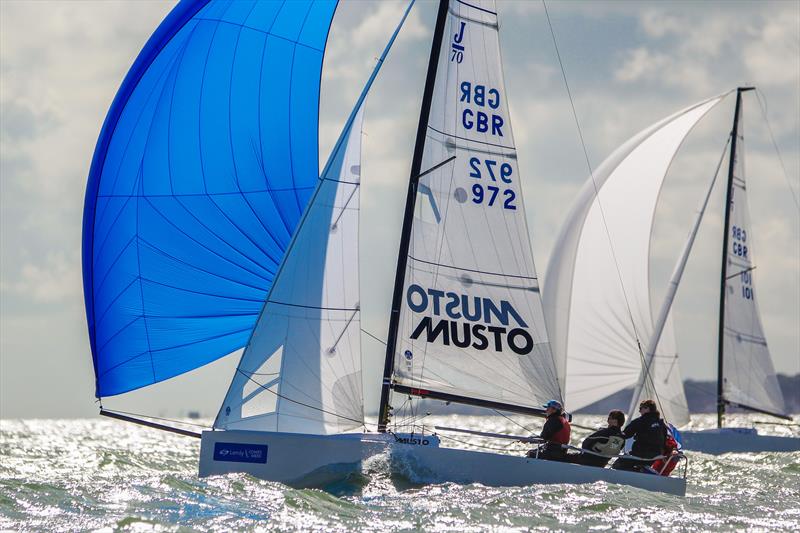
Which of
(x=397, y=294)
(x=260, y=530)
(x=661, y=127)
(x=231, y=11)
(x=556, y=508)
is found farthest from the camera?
(x=661, y=127)

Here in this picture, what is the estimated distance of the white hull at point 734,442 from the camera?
1923 centimetres

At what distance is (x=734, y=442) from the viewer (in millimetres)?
19344

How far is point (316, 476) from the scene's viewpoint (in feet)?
33.4

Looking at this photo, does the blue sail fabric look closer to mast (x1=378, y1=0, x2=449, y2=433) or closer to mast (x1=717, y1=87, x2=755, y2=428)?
mast (x1=378, y1=0, x2=449, y2=433)

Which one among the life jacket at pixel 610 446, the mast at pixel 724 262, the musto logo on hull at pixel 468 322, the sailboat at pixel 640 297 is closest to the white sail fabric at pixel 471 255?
the musto logo on hull at pixel 468 322

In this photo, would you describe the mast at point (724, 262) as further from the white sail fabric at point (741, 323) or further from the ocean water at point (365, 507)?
the ocean water at point (365, 507)

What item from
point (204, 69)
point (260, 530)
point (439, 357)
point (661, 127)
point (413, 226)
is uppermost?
point (661, 127)

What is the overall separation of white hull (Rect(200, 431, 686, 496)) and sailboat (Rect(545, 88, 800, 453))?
27.0 feet

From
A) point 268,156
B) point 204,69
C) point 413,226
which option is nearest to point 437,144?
point 413,226

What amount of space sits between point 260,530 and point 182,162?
491cm

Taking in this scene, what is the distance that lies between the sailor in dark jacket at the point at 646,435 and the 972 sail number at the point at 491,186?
2496 millimetres

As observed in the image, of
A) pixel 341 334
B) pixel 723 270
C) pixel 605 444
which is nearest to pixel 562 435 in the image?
pixel 605 444

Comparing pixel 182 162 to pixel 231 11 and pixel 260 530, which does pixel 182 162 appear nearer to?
pixel 231 11

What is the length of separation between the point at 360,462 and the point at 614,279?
10251 mm
